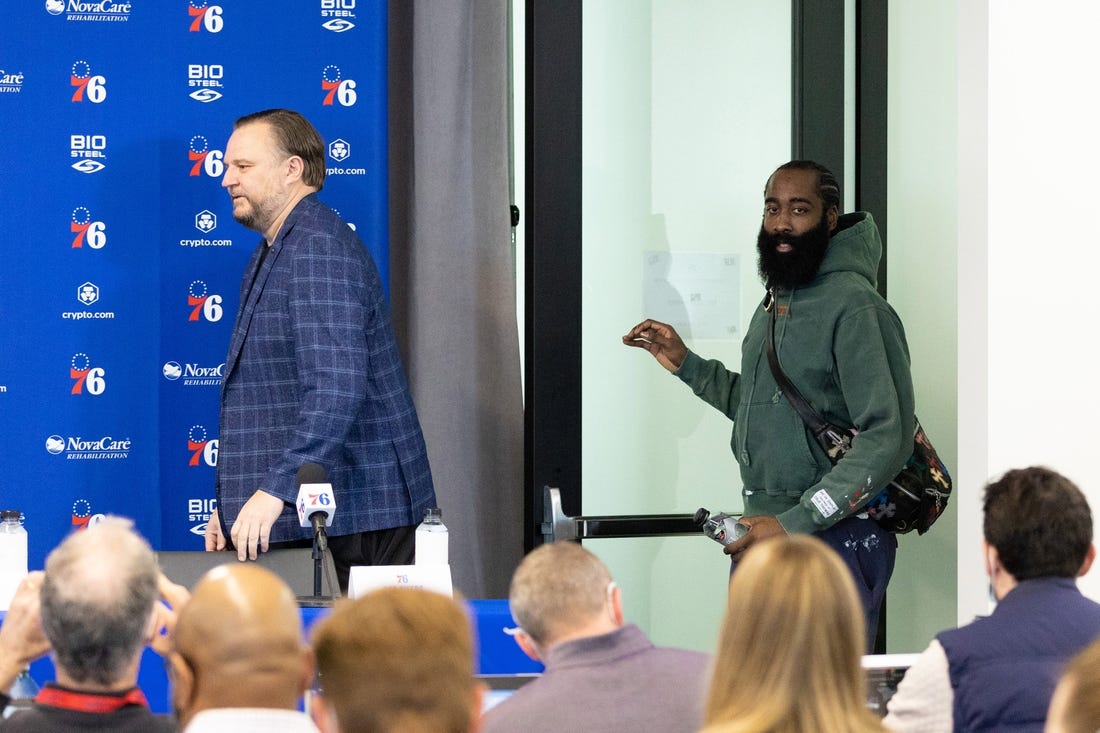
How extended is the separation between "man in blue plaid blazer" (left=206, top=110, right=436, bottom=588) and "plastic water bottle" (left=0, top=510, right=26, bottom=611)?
0.68 meters

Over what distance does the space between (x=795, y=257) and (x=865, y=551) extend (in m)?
0.83

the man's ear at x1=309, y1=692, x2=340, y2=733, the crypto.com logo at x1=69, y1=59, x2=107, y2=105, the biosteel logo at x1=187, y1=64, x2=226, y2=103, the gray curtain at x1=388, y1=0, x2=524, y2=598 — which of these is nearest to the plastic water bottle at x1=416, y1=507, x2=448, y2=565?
the gray curtain at x1=388, y1=0, x2=524, y2=598

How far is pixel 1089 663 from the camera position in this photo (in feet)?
4.48

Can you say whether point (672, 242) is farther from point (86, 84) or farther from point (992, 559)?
point (992, 559)

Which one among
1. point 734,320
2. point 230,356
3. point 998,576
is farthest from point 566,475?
point 998,576

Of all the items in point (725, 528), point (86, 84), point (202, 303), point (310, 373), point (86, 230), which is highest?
point (86, 84)

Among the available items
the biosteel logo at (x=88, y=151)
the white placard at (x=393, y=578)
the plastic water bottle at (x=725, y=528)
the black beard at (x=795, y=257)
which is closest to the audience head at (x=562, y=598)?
the white placard at (x=393, y=578)

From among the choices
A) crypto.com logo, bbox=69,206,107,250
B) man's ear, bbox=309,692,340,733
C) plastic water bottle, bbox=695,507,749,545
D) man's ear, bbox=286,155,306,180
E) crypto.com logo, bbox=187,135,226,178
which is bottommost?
plastic water bottle, bbox=695,507,749,545

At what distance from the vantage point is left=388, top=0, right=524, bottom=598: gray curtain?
4703 millimetres

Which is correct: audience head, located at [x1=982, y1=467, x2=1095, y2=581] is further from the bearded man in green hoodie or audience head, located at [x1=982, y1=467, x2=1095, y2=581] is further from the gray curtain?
the gray curtain

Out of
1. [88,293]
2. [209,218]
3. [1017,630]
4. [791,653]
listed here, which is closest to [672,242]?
[209,218]

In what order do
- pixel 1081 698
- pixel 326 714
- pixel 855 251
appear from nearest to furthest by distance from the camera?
pixel 1081 698 < pixel 326 714 < pixel 855 251

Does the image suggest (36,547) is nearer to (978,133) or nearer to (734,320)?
(734,320)

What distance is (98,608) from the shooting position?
5.61 ft
